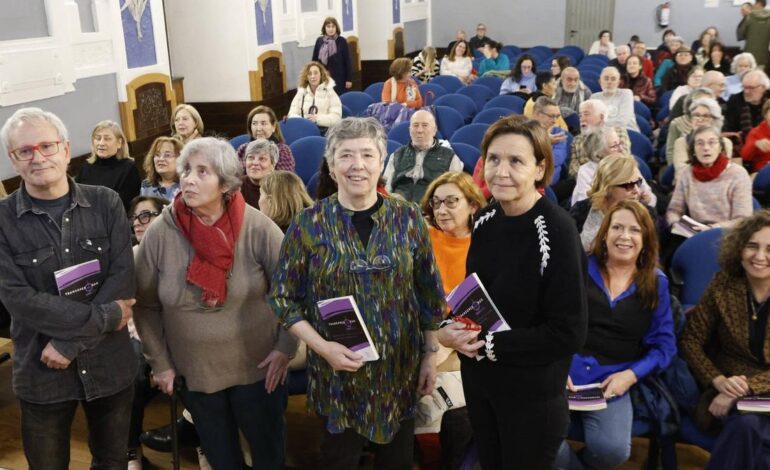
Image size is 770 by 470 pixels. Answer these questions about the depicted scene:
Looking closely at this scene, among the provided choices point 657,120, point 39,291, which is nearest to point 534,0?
point 657,120

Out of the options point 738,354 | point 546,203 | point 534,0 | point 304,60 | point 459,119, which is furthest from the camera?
point 534,0

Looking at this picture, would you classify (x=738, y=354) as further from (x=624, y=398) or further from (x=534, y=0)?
(x=534, y=0)

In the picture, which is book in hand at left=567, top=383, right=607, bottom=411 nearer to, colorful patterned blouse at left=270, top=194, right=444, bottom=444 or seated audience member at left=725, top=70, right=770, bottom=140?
colorful patterned blouse at left=270, top=194, right=444, bottom=444

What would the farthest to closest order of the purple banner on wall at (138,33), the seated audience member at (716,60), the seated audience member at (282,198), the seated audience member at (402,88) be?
the seated audience member at (716,60) → the seated audience member at (402,88) → the purple banner on wall at (138,33) → the seated audience member at (282,198)

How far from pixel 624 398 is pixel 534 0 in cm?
1296

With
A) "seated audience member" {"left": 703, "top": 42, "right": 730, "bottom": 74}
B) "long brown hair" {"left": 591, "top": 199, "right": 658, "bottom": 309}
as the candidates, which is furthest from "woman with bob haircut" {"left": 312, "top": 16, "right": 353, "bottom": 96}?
"long brown hair" {"left": 591, "top": 199, "right": 658, "bottom": 309}

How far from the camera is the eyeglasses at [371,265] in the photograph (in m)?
1.73

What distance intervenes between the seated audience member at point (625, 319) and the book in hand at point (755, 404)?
0.26m

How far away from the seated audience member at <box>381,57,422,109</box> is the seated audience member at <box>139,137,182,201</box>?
9.34 feet

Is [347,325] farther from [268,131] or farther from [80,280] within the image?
[268,131]

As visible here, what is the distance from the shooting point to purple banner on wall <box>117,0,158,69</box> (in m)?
5.71

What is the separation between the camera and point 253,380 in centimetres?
207

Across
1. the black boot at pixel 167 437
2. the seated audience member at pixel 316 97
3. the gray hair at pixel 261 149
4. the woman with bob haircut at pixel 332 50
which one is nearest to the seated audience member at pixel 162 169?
the gray hair at pixel 261 149

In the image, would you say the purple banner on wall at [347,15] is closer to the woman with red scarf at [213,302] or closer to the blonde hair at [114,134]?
the blonde hair at [114,134]
